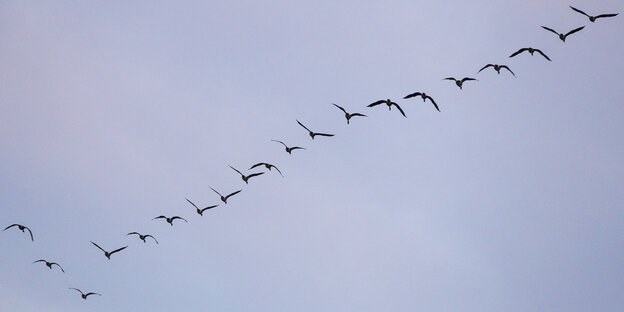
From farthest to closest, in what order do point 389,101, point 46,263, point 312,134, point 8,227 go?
1. point 46,263
2. point 8,227
3. point 312,134
4. point 389,101

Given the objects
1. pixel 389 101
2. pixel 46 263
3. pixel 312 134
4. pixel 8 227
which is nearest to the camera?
pixel 389 101

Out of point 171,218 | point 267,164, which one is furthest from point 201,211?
point 267,164

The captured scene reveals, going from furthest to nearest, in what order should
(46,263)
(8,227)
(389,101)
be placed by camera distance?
1. (46,263)
2. (8,227)
3. (389,101)

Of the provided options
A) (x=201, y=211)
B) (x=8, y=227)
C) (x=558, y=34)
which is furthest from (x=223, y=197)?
(x=558, y=34)

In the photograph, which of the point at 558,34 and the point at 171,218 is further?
the point at 171,218

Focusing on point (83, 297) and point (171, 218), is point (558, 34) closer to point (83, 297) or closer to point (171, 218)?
point (171, 218)

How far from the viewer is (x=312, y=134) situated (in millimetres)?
81750

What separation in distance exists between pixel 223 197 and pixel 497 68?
1301 inches

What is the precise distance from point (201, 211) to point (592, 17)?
156ft

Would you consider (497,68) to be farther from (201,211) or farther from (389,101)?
(201,211)

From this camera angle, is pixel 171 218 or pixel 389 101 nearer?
pixel 389 101

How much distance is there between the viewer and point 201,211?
93625 mm

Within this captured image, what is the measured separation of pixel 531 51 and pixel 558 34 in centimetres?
305

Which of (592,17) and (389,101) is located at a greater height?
(592,17)
